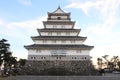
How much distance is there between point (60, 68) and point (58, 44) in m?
5.41

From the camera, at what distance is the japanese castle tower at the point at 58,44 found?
4906 cm

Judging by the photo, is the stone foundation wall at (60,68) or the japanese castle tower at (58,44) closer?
the stone foundation wall at (60,68)

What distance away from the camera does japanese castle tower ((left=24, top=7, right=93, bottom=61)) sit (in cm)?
4906

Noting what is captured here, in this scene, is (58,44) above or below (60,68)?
above

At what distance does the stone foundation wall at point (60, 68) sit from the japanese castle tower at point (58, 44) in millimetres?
1101

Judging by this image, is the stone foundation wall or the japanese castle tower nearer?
the stone foundation wall

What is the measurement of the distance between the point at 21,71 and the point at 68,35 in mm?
13356

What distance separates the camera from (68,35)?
2039 inches

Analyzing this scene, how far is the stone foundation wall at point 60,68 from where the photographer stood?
48219mm

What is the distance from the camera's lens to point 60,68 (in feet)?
160

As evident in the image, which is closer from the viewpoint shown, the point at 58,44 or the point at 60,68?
the point at 60,68

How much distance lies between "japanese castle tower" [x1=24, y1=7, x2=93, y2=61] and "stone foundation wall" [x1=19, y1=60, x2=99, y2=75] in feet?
3.61

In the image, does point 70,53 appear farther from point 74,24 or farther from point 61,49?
point 74,24

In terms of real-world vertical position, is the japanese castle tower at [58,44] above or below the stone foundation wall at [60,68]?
above
